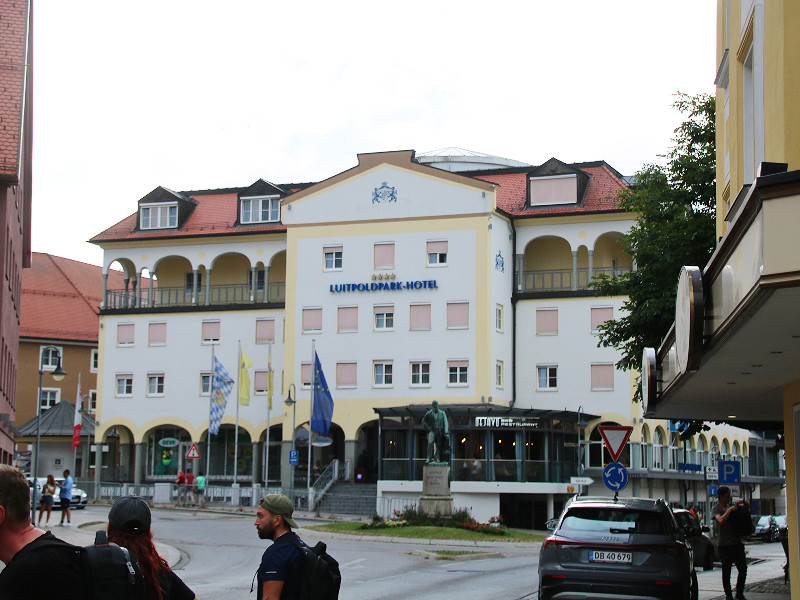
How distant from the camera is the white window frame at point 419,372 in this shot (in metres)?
56.1

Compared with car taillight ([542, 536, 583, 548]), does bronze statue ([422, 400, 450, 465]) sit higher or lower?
higher

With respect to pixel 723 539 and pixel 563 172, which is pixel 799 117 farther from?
pixel 563 172

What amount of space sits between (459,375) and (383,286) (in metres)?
5.75

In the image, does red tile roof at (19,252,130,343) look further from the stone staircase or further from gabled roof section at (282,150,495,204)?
the stone staircase

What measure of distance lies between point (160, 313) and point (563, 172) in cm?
2273

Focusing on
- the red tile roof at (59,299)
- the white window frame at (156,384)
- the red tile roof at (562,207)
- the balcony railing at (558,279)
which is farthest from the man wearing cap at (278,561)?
the red tile roof at (59,299)

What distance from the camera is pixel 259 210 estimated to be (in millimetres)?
64000

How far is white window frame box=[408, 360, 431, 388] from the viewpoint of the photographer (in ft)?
184

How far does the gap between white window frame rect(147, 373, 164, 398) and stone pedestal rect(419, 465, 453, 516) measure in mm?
28619

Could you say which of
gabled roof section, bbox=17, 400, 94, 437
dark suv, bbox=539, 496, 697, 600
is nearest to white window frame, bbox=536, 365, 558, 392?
gabled roof section, bbox=17, 400, 94, 437

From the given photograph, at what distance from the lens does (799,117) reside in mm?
11758

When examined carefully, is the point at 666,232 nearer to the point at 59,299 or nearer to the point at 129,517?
the point at 129,517

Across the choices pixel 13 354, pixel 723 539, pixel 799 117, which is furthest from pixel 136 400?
pixel 799 117

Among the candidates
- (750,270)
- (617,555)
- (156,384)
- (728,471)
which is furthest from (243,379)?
(750,270)
